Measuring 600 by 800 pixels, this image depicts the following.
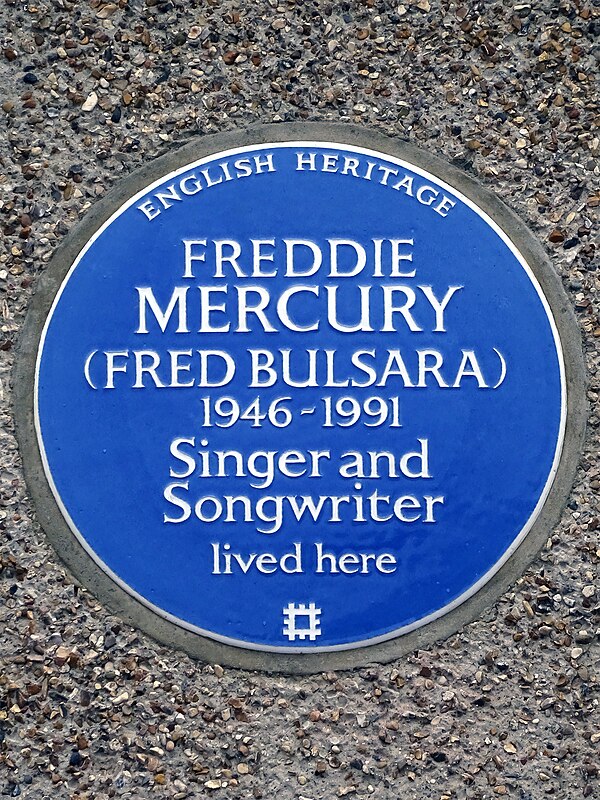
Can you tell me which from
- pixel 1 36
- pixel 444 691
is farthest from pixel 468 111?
pixel 444 691

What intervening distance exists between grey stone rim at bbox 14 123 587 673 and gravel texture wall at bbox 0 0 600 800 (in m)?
0.03

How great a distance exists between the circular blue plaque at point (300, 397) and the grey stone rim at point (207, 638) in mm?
28

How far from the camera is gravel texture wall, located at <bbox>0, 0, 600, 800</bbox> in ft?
8.65

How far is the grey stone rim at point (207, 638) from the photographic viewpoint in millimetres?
2678

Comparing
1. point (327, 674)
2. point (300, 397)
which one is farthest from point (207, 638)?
point (300, 397)

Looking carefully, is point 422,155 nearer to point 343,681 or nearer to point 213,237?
point 213,237

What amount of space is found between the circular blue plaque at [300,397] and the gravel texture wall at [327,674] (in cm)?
11

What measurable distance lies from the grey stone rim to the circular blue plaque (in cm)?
3

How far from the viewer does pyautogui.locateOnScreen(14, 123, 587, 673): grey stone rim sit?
105 inches

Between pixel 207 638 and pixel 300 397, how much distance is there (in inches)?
26.9

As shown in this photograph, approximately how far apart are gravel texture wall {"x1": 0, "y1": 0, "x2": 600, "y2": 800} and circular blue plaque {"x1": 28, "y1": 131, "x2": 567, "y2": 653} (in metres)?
0.11

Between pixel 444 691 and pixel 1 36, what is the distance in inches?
85.2

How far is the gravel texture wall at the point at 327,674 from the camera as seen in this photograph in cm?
264

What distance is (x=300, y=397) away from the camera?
2.73 meters
